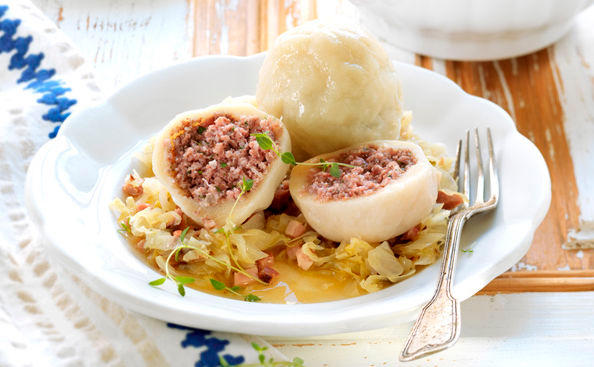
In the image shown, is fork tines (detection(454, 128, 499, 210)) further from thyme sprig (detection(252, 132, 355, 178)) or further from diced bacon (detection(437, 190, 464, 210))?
thyme sprig (detection(252, 132, 355, 178))

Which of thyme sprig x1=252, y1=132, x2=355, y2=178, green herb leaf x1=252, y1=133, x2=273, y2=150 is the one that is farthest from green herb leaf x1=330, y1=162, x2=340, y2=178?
green herb leaf x1=252, y1=133, x2=273, y2=150

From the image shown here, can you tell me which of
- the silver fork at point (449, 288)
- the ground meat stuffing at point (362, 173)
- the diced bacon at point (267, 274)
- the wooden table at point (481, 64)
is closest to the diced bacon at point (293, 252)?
the diced bacon at point (267, 274)

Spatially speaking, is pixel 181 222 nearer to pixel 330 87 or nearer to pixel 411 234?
pixel 330 87

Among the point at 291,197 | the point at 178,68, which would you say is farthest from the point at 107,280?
the point at 178,68

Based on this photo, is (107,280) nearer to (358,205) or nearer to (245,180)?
(245,180)

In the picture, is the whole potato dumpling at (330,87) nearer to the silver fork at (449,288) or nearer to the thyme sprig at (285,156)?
the thyme sprig at (285,156)

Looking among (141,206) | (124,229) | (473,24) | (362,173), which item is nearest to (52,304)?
(124,229)
